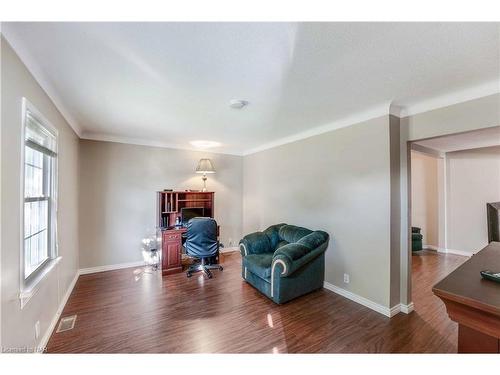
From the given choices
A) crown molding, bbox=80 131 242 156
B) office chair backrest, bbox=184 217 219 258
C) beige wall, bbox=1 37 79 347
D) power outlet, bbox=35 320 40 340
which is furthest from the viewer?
crown molding, bbox=80 131 242 156

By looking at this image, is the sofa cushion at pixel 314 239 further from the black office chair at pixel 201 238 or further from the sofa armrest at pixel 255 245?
the black office chair at pixel 201 238

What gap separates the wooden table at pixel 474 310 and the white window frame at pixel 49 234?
2.74 m

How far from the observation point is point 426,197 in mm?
5609

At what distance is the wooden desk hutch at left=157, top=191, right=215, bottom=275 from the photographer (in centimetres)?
381

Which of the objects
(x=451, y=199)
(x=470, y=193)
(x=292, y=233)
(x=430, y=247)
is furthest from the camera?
(x=430, y=247)

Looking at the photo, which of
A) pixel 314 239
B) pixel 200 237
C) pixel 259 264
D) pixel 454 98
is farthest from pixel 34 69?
pixel 454 98

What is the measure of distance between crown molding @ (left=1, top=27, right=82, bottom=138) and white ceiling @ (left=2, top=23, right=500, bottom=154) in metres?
0.01

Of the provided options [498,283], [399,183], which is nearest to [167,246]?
[399,183]

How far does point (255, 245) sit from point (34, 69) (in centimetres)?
317

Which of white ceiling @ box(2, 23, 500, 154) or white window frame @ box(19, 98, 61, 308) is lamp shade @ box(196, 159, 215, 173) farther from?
white window frame @ box(19, 98, 61, 308)

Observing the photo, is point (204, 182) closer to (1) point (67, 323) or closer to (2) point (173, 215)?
(2) point (173, 215)

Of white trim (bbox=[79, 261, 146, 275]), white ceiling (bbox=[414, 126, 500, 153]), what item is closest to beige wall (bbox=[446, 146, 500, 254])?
white ceiling (bbox=[414, 126, 500, 153])
